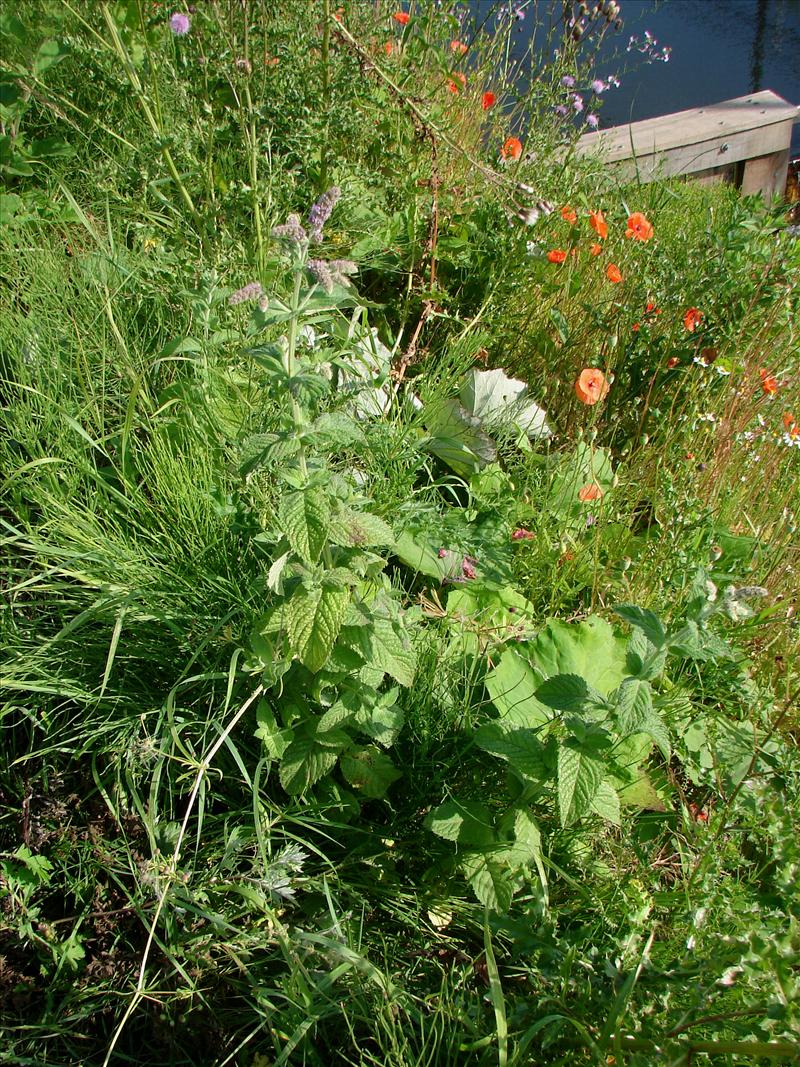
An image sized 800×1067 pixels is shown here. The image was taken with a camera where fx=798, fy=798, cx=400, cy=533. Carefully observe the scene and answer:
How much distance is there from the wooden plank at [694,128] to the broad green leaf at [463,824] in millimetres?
Answer: 3846

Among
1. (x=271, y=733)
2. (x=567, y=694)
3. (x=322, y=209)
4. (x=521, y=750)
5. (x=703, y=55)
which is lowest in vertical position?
(x=271, y=733)

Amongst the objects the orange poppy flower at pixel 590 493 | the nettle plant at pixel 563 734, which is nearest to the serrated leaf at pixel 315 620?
the nettle plant at pixel 563 734

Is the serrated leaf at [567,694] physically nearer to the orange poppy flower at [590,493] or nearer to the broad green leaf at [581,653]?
the broad green leaf at [581,653]

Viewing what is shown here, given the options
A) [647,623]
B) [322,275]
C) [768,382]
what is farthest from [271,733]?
[768,382]

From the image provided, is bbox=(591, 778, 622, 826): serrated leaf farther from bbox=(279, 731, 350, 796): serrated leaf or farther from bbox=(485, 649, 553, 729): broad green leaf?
bbox=(279, 731, 350, 796): serrated leaf

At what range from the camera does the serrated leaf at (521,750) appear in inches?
48.8

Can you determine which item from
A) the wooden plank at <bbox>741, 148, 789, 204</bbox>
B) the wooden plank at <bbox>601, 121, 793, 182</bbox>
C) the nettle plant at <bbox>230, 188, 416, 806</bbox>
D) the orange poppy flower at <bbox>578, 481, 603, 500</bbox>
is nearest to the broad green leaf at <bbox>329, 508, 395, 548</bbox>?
the nettle plant at <bbox>230, 188, 416, 806</bbox>

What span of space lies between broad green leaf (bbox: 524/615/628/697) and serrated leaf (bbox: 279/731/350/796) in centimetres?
43

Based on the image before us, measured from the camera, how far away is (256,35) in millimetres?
2404

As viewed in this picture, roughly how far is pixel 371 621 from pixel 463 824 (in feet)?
1.27

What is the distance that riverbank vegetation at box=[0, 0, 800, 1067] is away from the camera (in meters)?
1.22

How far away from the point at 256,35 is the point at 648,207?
68.2 inches

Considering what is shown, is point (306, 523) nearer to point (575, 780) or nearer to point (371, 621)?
point (371, 621)

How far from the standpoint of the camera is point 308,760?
1396 mm
